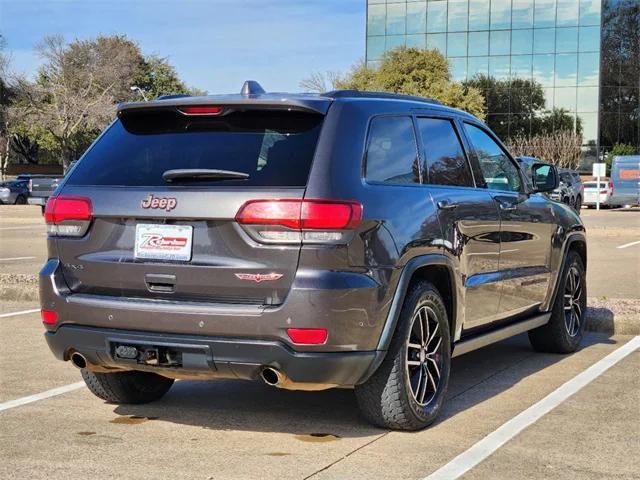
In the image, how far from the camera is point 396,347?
498 centimetres

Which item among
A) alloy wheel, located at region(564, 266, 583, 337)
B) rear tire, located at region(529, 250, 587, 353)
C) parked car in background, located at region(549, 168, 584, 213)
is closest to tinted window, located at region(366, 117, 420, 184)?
rear tire, located at region(529, 250, 587, 353)

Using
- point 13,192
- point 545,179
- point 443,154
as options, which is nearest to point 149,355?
point 443,154

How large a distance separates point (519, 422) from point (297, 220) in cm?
189

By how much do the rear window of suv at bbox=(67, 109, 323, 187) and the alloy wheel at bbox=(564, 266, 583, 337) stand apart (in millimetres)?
3579

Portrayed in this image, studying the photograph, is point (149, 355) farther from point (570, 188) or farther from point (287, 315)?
point (570, 188)

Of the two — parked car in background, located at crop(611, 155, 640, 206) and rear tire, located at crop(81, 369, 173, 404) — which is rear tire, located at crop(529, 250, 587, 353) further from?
parked car in background, located at crop(611, 155, 640, 206)

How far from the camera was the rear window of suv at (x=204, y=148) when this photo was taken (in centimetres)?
477

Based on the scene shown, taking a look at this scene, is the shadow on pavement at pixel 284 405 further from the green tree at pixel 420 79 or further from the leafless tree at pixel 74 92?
the leafless tree at pixel 74 92

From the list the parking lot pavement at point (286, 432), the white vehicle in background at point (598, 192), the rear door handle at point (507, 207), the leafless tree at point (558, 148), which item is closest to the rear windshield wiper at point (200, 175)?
the parking lot pavement at point (286, 432)

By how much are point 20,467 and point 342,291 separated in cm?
172

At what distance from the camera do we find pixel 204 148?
502 centimetres

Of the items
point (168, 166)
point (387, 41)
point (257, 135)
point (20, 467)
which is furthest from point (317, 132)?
point (387, 41)

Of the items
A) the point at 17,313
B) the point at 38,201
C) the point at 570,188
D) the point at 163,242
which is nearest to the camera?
the point at 163,242

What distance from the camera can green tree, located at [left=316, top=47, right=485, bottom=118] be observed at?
52.7 m
